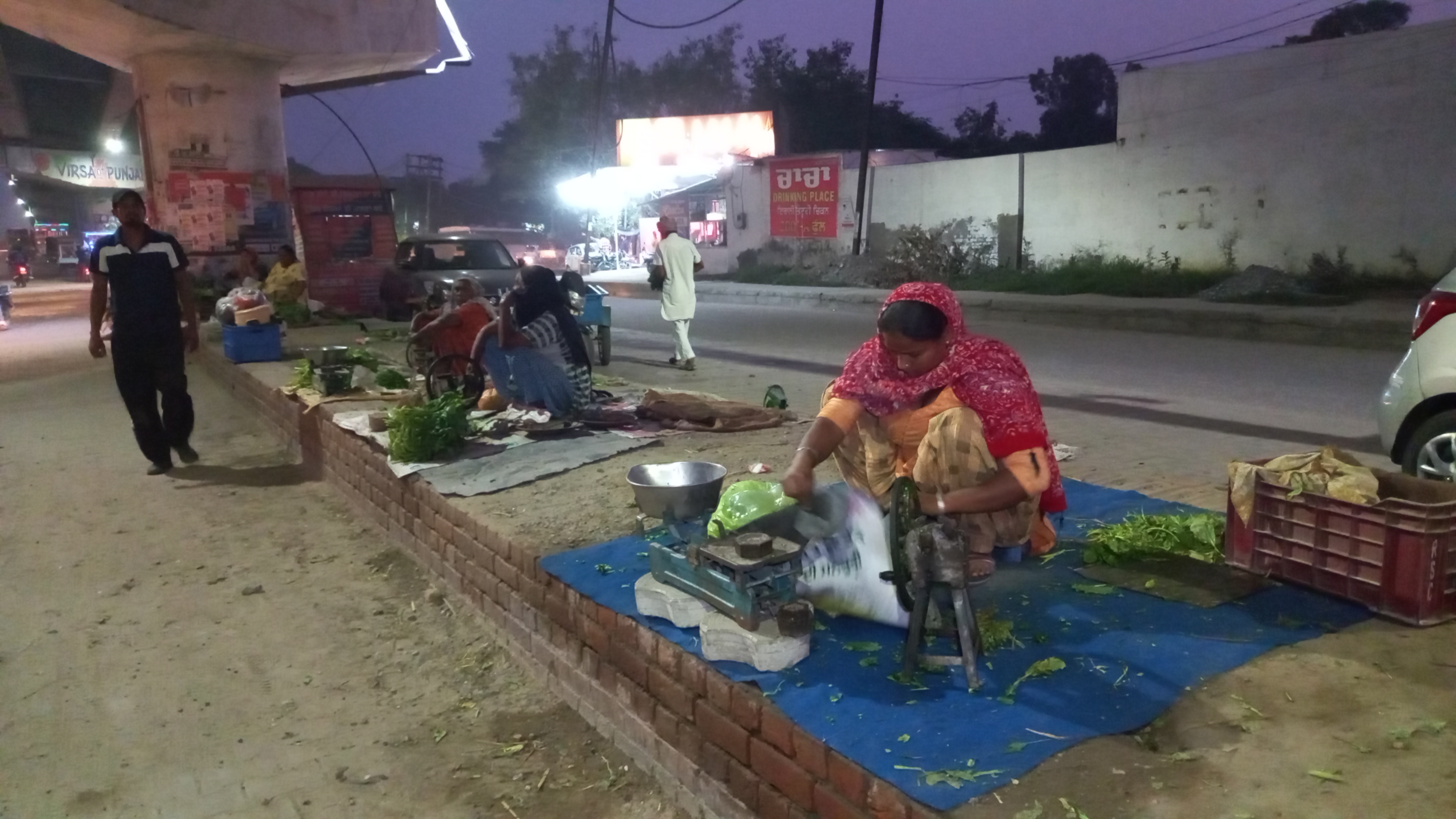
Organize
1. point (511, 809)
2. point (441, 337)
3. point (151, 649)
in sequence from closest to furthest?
point (511, 809), point (151, 649), point (441, 337)

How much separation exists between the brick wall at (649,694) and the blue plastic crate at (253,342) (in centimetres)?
557

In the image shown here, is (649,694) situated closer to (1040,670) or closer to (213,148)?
(1040,670)

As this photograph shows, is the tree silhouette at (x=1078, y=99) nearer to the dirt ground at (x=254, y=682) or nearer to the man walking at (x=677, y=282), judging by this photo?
the man walking at (x=677, y=282)

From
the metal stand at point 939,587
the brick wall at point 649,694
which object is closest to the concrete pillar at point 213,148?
the brick wall at point 649,694

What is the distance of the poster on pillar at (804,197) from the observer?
2436 cm

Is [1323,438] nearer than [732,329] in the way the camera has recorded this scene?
Yes

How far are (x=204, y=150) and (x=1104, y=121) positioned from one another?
2746 cm

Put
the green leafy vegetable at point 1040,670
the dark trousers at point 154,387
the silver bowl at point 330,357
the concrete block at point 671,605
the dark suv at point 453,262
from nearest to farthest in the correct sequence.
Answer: the green leafy vegetable at point 1040,670 < the concrete block at point 671,605 < the dark trousers at point 154,387 < the silver bowl at point 330,357 < the dark suv at point 453,262

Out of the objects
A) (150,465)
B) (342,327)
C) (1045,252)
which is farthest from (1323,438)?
(1045,252)

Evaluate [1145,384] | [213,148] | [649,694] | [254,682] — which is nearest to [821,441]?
[649,694]

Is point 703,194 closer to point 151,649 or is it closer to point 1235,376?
point 1235,376

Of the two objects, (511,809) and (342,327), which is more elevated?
(342,327)

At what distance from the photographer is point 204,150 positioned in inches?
593

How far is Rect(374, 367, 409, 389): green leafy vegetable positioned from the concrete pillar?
9091 mm
